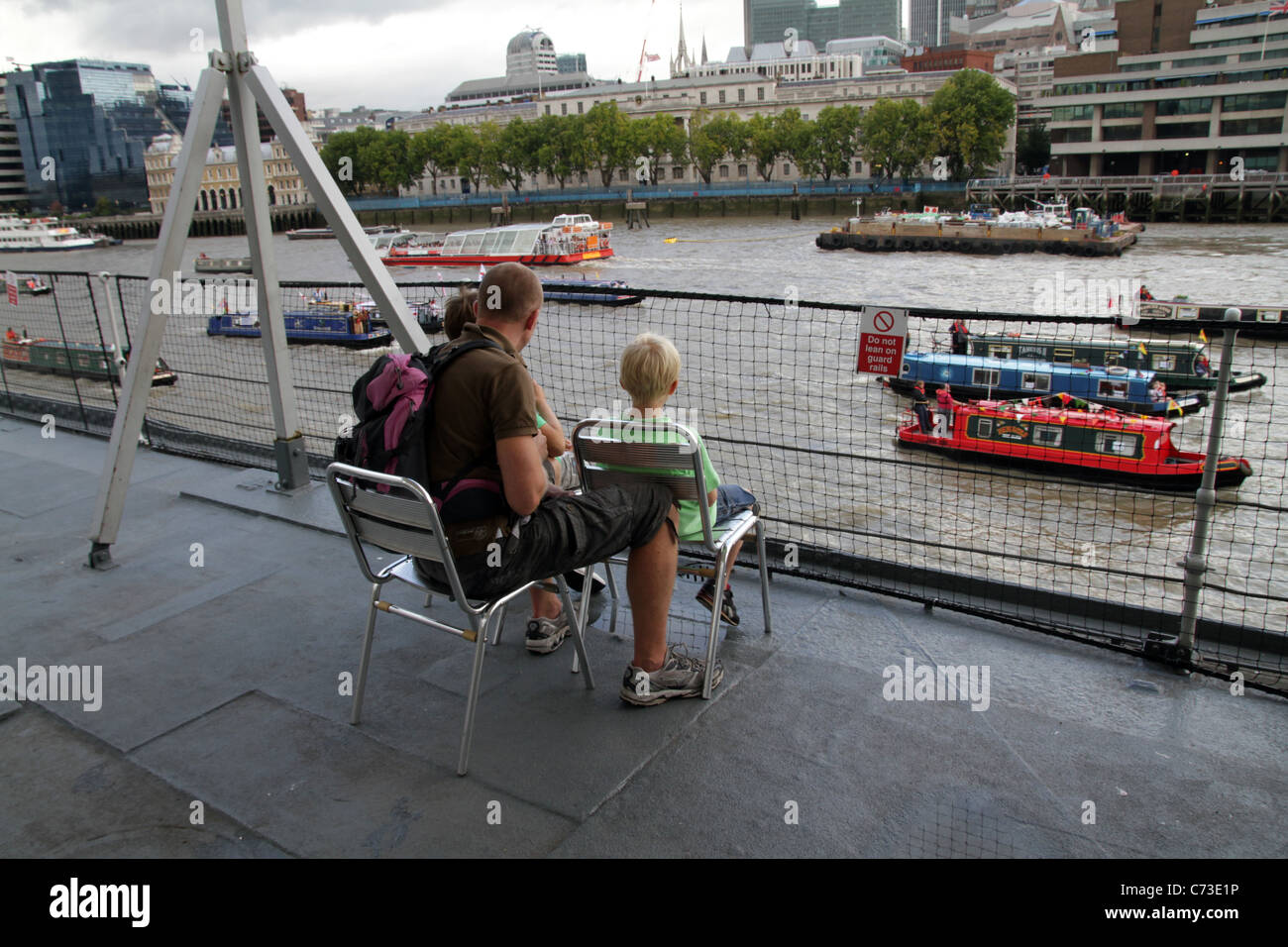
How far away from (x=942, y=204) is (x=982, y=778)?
260 ft

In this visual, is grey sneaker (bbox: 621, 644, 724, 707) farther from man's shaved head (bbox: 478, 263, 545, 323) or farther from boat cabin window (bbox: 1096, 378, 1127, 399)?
boat cabin window (bbox: 1096, 378, 1127, 399)

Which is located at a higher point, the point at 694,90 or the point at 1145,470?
the point at 694,90

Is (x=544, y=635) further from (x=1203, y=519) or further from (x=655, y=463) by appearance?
(x=1203, y=519)

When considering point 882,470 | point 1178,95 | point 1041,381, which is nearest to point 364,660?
point 882,470

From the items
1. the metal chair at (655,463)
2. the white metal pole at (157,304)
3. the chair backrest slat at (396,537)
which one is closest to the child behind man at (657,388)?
the metal chair at (655,463)

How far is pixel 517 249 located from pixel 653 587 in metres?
50.2

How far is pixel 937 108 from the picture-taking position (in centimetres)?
7756

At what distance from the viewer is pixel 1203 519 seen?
3.02 m

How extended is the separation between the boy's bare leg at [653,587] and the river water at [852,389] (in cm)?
78

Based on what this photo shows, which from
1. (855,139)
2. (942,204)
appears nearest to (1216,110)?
(942,204)

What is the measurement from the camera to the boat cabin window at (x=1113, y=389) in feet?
72.1

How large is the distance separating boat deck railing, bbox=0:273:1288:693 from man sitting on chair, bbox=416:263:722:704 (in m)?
0.65

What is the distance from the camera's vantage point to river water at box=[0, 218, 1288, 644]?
1162 centimetres
